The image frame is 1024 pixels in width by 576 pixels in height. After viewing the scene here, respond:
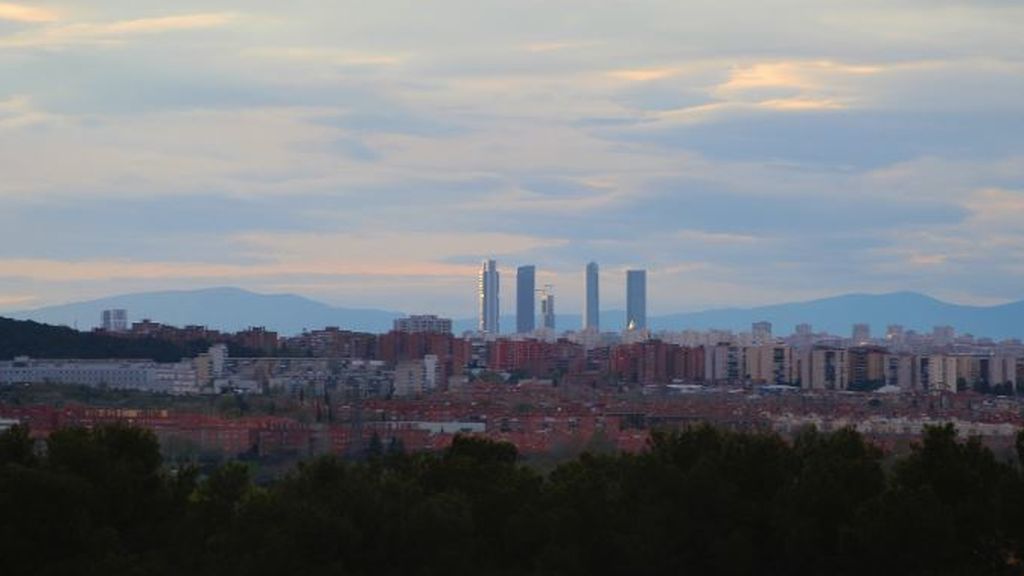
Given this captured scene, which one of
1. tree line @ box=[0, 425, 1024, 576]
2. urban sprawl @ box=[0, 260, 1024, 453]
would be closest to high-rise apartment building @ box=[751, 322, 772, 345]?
Result: urban sprawl @ box=[0, 260, 1024, 453]

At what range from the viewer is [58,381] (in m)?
83.1

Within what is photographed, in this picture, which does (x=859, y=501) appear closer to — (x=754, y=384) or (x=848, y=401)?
(x=848, y=401)

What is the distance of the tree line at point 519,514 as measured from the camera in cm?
2688

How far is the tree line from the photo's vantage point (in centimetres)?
2688

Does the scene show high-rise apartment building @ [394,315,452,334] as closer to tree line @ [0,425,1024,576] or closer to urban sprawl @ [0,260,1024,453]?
urban sprawl @ [0,260,1024,453]

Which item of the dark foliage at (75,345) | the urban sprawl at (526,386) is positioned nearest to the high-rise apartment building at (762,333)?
the urban sprawl at (526,386)

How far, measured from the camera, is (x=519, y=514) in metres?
29.6

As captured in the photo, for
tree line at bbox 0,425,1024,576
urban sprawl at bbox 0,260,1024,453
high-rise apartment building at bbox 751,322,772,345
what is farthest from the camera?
high-rise apartment building at bbox 751,322,772,345

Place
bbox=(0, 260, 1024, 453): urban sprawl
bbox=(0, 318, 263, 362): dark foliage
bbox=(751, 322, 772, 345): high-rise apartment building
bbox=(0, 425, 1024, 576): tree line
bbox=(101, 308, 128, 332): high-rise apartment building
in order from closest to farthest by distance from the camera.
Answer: bbox=(0, 425, 1024, 576): tree line < bbox=(0, 260, 1024, 453): urban sprawl < bbox=(0, 318, 263, 362): dark foliage < bbox=(101, 308, 128, 332): high-rise apartment building < bbox=(751, 322, 772, 345): high-rise apartment building

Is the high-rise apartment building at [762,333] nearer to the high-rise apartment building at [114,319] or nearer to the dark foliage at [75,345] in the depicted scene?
the high-rise apartment building at [114,319]

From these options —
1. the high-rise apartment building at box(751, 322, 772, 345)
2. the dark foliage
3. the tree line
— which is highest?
the high-rise apartment building at box(751, 322, 772, 345)

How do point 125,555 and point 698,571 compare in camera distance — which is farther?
point 698,571

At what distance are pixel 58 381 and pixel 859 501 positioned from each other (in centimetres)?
5870

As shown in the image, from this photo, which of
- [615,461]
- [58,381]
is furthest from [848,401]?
[615,461]
